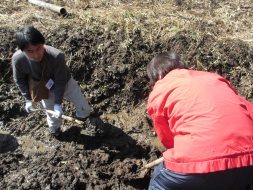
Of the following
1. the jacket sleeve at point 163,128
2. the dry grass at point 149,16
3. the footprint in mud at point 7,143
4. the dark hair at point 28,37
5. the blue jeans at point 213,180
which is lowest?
the footprint in mud at point 7,143

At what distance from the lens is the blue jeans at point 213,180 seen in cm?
301

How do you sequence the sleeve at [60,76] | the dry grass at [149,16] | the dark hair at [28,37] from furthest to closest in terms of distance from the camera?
1. the dry grass at [149,16]
2. the sleeve at [60,76]
3. the dark hair at [28,37]

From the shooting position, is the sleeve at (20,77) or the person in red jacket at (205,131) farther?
the sleeve at (20,77)

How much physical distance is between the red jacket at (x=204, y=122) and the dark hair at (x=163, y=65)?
151 mm

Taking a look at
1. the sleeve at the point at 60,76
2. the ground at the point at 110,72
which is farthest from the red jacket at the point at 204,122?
the ground at the point at 110,72

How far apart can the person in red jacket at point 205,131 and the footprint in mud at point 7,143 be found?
8.40 ft

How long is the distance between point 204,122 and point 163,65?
0.67 m

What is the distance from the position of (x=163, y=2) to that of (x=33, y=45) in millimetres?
3465

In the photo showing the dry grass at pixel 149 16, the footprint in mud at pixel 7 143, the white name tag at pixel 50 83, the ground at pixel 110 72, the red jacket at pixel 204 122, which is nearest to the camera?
the red jacket at pixel 204 122

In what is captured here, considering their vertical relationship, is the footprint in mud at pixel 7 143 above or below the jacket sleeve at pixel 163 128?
below

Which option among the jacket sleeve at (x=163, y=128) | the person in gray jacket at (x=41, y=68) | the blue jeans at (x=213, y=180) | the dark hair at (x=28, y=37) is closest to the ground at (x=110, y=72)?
the person in gray jacket at (x=41, y=68)

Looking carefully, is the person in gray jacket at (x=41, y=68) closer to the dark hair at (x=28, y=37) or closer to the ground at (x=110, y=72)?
the dark hair at (x=28, y=37)

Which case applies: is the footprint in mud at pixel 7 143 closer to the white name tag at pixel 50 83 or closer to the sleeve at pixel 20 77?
the sleeve at pixel 20 77

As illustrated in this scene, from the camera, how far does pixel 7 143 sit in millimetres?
5223
